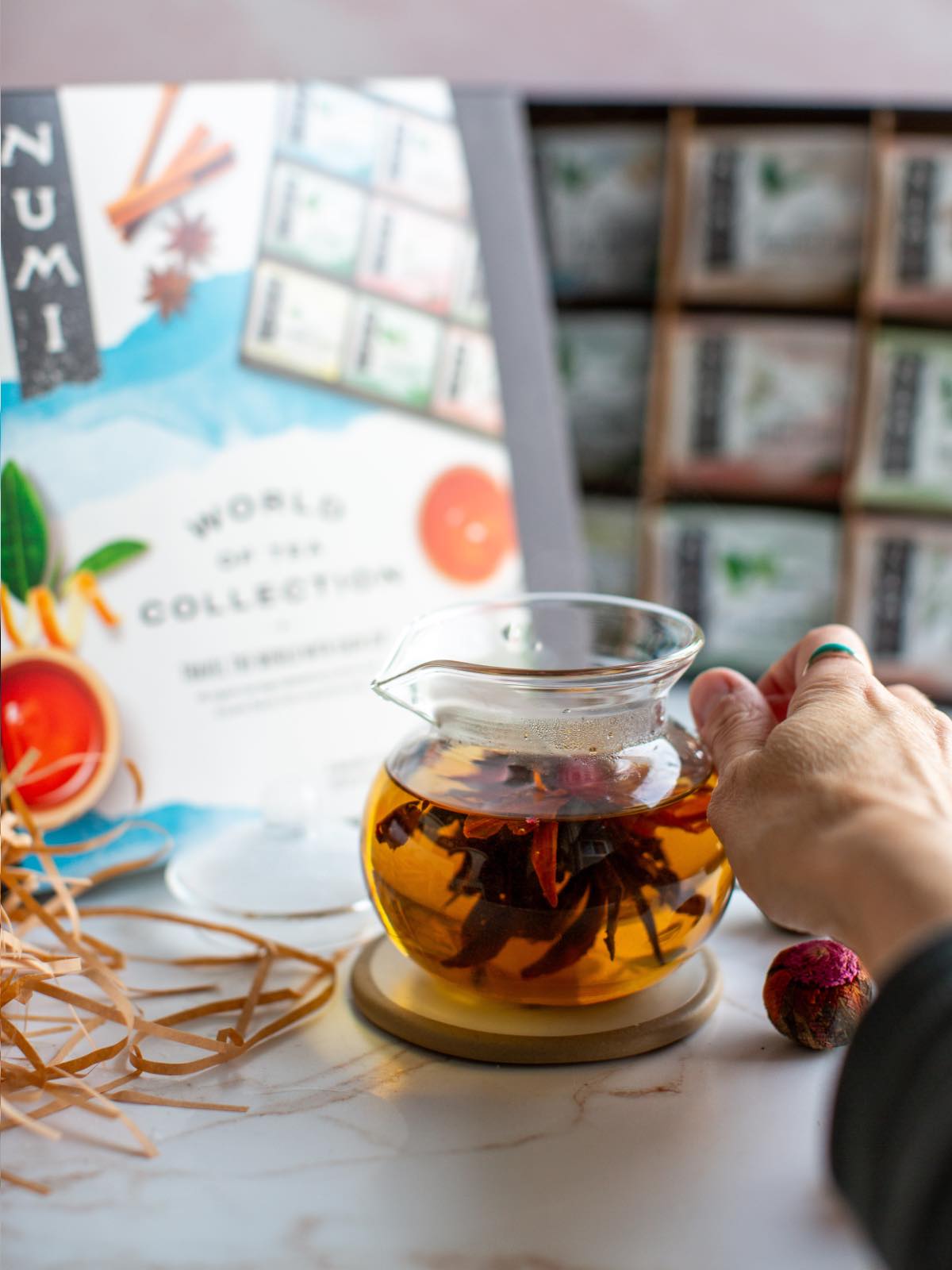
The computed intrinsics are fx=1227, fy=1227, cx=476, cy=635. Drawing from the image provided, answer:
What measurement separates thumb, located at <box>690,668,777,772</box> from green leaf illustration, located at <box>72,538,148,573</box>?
0.35 m

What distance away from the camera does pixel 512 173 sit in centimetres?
98

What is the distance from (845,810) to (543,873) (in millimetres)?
129

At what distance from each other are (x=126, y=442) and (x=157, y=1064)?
1.26ft

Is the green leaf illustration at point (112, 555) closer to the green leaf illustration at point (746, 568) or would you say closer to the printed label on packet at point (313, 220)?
the printed label on packet at point (313, 220)

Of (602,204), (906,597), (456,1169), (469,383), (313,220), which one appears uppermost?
(602,204)

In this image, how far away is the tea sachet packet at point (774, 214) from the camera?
6.81 ft

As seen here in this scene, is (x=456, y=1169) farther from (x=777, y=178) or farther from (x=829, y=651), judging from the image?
(x=777, y=178)

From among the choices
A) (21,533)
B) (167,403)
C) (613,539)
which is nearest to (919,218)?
(613,539)

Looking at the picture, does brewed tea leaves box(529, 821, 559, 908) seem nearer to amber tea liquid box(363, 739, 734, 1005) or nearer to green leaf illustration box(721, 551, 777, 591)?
amber tea liquid box(363, 739, 734, 1005)

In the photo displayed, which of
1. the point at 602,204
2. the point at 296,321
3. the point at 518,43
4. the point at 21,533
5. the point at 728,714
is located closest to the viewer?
the point at 728,714

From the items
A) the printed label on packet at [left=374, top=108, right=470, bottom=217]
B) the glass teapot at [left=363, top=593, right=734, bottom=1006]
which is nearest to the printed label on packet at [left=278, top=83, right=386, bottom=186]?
the printed label on packet at [left=374, top=108, right=470, bottom=217]

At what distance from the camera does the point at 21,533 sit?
71cm

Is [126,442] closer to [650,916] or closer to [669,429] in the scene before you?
[650,916]

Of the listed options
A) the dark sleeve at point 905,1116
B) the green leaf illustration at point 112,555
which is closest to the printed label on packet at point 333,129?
the green leaf illustration at point 112,555
